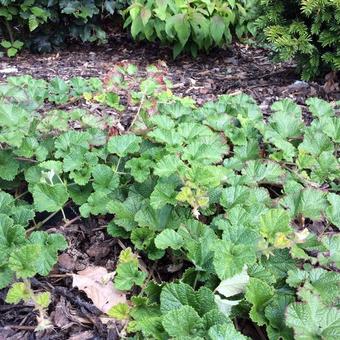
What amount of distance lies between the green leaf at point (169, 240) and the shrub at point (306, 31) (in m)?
2.08

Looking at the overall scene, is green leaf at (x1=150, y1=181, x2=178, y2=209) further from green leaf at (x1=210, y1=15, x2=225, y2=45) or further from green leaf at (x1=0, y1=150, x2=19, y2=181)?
green leaf at (x1=210, y1=15, x2=225, y2=45)

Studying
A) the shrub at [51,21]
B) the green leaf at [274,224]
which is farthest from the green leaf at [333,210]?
the shrub at [51,21]

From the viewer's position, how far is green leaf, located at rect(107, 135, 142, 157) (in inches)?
82.0

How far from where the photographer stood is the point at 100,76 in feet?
13.2

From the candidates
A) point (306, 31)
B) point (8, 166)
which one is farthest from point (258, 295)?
point (306, 31)

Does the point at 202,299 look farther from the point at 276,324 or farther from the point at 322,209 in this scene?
the point at 322,209

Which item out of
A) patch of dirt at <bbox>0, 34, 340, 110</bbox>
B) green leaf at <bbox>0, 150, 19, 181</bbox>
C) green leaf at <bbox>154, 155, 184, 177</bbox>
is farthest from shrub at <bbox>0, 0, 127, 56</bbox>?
green leaf at <bbox>154, 155, 184, 177</bbox>

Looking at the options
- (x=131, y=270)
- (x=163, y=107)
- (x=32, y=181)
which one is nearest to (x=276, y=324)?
(x=131, y=270)

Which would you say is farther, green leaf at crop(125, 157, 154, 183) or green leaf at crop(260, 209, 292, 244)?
green leaf at crop(125, 157, 154, 183)

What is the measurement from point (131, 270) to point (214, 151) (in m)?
0.62

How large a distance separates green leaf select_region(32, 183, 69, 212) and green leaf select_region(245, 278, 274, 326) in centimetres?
76

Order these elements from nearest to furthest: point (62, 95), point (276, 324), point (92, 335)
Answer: point (276, 324) → point (92, 335) → point (62, 95)

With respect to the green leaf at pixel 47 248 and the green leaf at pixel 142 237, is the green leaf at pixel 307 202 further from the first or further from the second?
the green leaf at pixel 47 248

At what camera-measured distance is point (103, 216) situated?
2025 mm
